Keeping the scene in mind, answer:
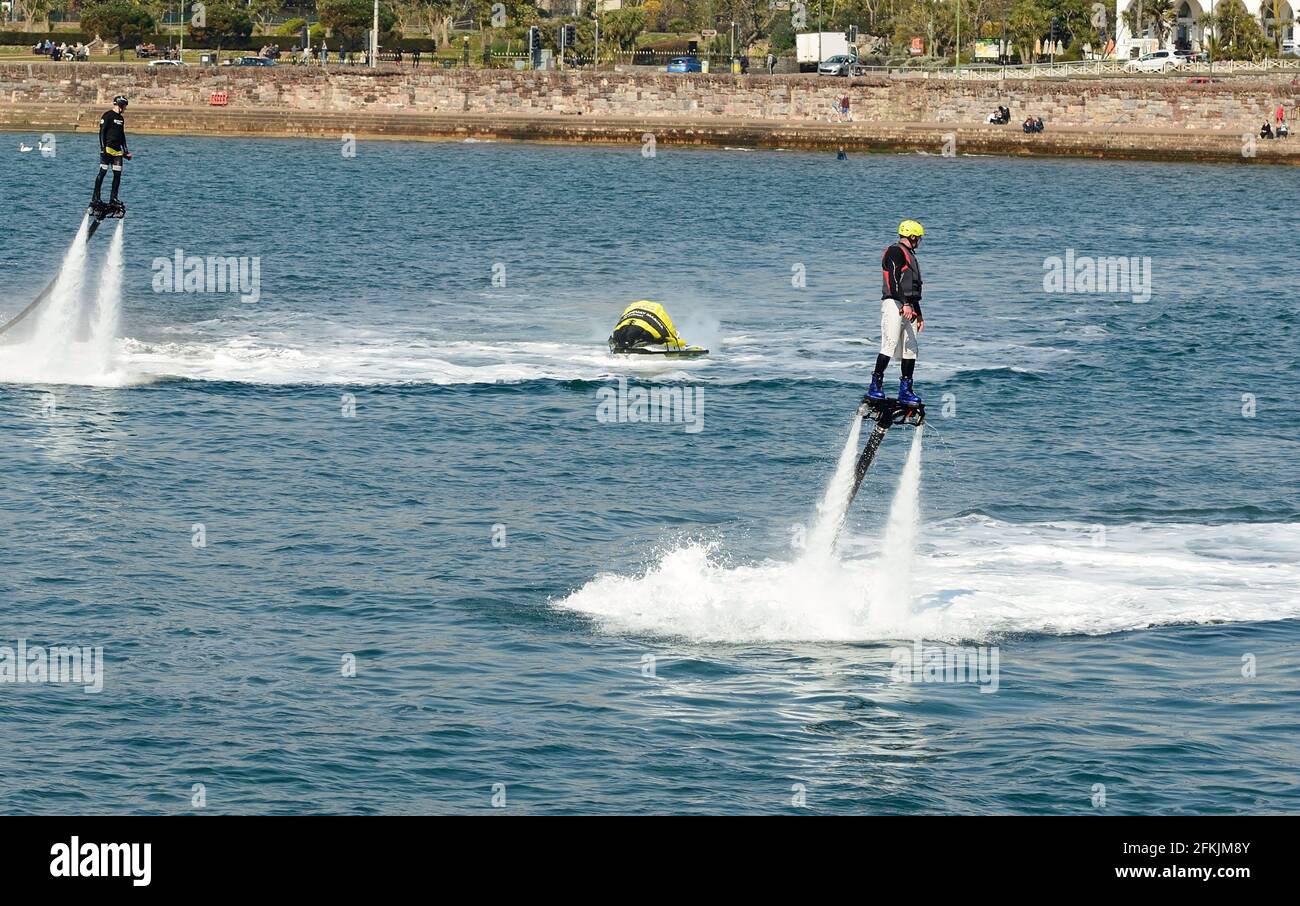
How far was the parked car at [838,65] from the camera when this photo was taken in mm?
163875

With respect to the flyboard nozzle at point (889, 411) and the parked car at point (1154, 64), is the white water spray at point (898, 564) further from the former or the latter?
the parked car at point (1154, 64)

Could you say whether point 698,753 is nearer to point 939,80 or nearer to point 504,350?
point 504,350

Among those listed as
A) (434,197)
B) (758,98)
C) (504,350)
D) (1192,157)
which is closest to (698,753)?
(504,350)

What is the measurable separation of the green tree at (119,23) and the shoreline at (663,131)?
31.2 meters

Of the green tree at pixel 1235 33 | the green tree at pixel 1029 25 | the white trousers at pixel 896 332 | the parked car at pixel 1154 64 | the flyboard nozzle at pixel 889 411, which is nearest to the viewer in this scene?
the white trousers at pixel 896 332

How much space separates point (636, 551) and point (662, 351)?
2041cm

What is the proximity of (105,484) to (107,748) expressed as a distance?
15.1 m

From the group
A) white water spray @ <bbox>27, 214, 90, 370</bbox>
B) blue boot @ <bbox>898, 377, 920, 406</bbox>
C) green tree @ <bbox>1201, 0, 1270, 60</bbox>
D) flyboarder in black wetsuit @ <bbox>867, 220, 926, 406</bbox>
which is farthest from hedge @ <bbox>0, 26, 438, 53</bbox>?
flyboarder in black wetsuit @ <bbox>867, 220, 926, 406</bbox>

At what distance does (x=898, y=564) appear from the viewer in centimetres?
3033

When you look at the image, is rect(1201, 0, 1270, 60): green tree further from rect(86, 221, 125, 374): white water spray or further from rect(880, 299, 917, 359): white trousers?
rect(880, 299, 917, 359): white trousers

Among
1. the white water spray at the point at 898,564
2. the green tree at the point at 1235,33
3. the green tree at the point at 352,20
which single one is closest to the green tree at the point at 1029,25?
the green tree at the point at 1235,33

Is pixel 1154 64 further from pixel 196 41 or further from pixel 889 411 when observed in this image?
pixel 889 411

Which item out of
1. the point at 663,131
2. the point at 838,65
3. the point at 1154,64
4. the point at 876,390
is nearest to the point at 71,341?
the point at 876,390
